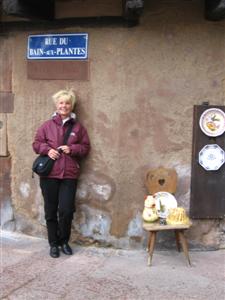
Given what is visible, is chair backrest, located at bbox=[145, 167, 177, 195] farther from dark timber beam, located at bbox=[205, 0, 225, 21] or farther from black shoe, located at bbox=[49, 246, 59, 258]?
dark timber beam, located at bbox=[205, 0, 225, 21]

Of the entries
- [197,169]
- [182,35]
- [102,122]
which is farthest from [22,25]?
[197,169]

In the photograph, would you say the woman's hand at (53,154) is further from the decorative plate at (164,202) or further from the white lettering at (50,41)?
the white lettering at (50,41)

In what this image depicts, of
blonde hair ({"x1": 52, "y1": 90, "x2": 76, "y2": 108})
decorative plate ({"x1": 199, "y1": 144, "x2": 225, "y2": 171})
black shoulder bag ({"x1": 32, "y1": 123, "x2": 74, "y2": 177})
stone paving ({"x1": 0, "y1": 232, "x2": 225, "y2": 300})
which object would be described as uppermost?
blonde hair ({"x1": 52, "y1": 90, "x2": 76, "y2": 108})

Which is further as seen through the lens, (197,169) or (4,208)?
(4,208)

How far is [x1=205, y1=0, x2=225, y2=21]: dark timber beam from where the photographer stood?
4.46 m

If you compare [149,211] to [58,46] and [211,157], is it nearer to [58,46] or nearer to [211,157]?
[211,157]

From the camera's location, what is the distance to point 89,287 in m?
4.26

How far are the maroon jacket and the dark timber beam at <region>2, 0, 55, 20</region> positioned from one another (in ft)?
3.28

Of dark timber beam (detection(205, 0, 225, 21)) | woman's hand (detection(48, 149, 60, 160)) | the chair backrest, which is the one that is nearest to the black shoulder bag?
woman's hand (detection(48, 149, 60, 160))

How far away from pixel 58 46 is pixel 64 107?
707mm

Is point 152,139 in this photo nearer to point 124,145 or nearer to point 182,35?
point 124,145

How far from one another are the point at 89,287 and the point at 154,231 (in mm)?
851

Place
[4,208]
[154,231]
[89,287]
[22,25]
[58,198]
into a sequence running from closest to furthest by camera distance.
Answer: [89,287], [154,231], [58,198], [22,25], [4,208]

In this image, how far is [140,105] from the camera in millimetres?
5043
